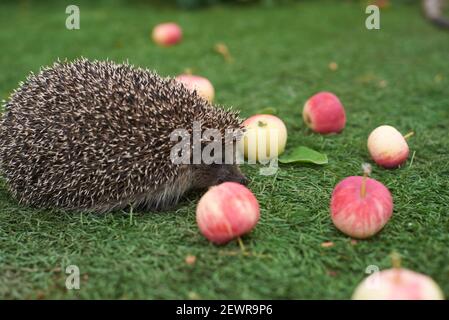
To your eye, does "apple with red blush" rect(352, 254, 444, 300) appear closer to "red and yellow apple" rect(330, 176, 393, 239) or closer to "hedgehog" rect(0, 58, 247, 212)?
"red and yellow apple" rect(330, 176, 393, 239)

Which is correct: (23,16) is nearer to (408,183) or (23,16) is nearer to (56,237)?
(56,237)

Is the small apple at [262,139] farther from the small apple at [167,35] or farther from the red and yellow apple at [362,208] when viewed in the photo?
the small apple at [167,35]

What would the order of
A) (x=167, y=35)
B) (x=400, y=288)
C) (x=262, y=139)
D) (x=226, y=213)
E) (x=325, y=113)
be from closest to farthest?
(x=400, y=288), (x=226, y=213), (x=262, y=139), (x=325, y=113), (x=167, y=35)

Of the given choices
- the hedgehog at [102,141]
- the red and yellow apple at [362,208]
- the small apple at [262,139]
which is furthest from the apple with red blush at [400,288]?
the small apple at [262,139]

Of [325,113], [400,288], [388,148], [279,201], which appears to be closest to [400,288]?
[400,288]

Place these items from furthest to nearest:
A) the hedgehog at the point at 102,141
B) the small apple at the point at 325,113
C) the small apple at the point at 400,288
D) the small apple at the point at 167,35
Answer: the small apple at the point at 167,35 → the small apple at the point at 325,113 → the hedgehog at the point at 102,141 → the small apple at the point at 400,288

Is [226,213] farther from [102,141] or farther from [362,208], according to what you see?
[102,141]
